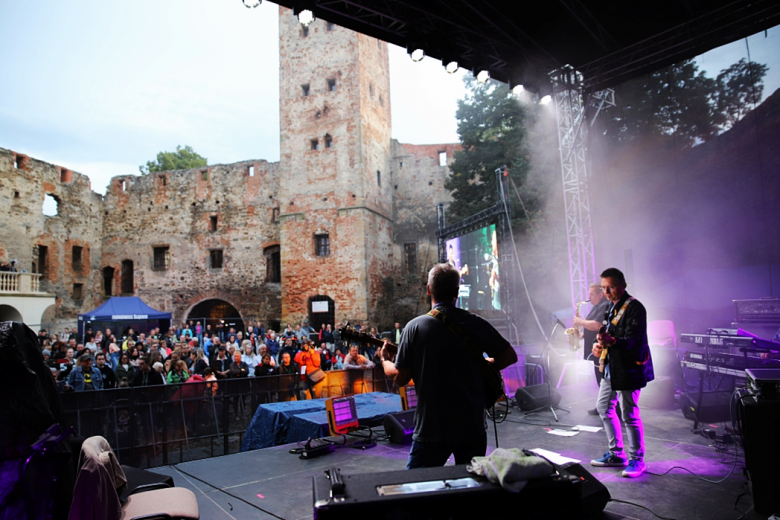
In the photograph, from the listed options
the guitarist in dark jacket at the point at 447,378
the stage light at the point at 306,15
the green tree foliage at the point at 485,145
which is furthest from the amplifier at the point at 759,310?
the green tree foliage at the point at 485,145

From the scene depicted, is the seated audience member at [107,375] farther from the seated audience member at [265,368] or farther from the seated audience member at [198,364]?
the seated audience member at [265,368]

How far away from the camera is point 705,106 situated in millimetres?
9297

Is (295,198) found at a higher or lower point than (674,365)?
higher

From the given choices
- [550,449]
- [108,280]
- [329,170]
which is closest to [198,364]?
[550,449]

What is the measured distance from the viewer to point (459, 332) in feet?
8.24

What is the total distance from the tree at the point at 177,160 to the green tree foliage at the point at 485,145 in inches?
978

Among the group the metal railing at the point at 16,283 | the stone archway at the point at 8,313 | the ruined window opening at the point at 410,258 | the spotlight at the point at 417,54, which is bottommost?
the stone archway at the point at 8,313

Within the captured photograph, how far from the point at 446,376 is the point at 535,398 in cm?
487

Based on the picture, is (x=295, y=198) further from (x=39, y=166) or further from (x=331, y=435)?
(x=331, y=435)

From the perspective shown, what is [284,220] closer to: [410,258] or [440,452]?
[410,258]

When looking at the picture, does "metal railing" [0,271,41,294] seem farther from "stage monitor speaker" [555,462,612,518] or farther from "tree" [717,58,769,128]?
"tree" [717,58,769,128]

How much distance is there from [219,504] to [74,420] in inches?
113

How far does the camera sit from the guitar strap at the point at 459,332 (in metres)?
2.50

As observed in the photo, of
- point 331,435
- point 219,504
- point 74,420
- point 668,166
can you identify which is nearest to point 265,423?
point 331,435
